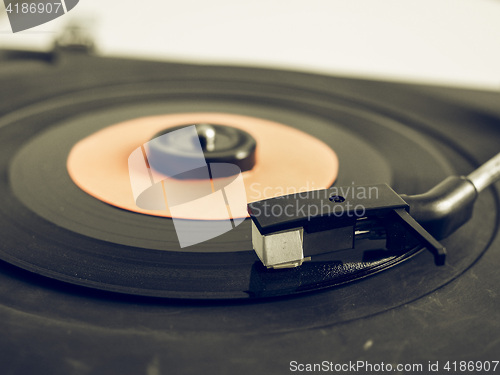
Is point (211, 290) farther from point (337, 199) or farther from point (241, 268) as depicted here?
point (337, 199)

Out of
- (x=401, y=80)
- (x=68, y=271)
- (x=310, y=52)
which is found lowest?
(x=310, y=52)

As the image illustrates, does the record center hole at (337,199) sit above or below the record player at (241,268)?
above

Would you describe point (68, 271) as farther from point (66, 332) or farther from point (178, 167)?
point (178, 167)

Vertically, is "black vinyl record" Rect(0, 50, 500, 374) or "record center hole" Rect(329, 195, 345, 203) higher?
"record center hole" Rect(329, 195, 345, 203)

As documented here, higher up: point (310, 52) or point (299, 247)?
point (299, 247)

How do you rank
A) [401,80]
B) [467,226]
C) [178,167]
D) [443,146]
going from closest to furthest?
[467,226]
[178,167]
[443,146]
[401,80]

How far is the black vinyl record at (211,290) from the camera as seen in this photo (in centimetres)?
47

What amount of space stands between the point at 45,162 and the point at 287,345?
1.65 ft

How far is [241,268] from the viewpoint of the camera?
575 millimetres

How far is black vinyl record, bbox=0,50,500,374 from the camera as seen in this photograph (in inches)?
18.6

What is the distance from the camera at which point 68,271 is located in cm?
56

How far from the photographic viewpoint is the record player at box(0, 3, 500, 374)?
0.47 meters

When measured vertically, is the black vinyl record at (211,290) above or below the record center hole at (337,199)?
below

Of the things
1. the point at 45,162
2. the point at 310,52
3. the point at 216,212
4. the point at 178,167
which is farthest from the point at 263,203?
the point at 310,52
